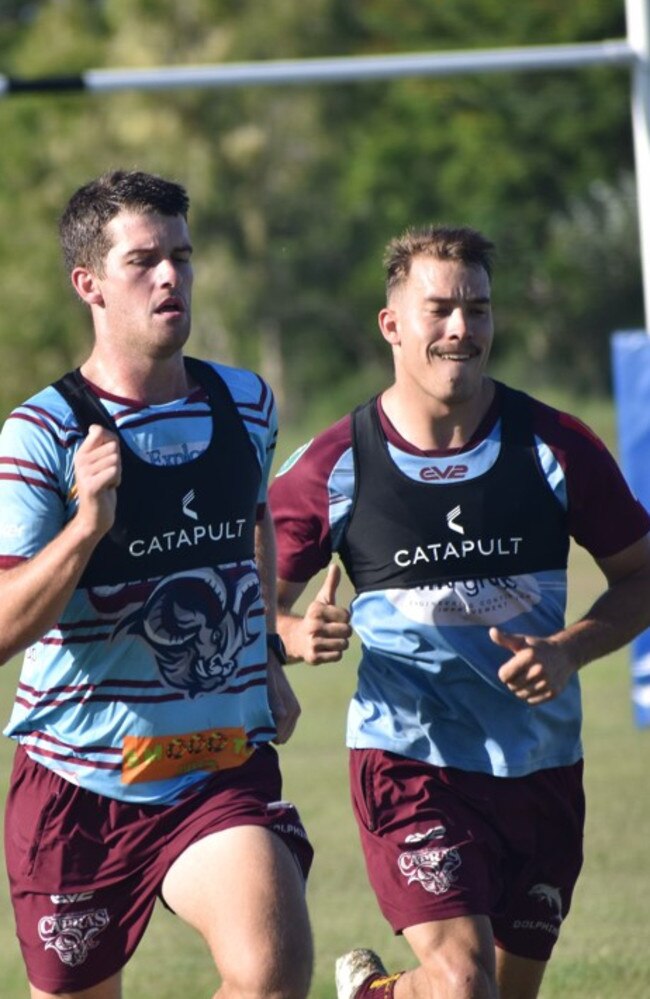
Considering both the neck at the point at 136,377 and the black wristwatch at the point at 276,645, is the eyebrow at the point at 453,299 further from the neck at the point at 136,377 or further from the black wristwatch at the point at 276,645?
the black wristwatch at the point at 276,645

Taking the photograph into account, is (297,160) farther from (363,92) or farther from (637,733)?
(637,733)

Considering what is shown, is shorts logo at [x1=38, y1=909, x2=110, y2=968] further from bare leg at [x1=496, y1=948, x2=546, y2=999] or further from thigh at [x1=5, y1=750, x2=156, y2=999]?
bare leg at [x1=496, y1=948, x2=546, y2=999]

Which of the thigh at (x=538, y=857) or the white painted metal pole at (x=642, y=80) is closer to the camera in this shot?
the thigh at (x=538, y=857)

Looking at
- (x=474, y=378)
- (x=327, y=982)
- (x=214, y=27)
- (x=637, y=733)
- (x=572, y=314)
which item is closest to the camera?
(x=474, y=378)

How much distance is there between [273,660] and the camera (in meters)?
4.83

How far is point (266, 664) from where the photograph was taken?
472cm

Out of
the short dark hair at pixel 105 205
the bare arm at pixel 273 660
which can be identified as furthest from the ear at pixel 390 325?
the short dark hair at pixel 105 205

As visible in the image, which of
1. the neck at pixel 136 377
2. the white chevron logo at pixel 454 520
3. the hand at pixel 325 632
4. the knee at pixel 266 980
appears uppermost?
the neck at pixel 136 377

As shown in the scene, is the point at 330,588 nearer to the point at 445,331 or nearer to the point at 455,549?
the point at 455,549

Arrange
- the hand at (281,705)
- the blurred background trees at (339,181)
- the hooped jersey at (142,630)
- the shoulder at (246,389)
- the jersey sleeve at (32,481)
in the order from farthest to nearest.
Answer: the blurred background trees at (339,181) < the shoulder at (246,389) < the hand at (281,705) < the hooped jersey at (142,630) < the jersey sleeve at (32,481)

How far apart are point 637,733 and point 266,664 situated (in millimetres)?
7735

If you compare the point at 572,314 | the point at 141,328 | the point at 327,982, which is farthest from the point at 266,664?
the point at 572,314

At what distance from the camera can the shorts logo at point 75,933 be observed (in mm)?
4547

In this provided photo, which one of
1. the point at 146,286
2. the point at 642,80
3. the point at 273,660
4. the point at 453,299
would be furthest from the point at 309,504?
the point at 642,80
